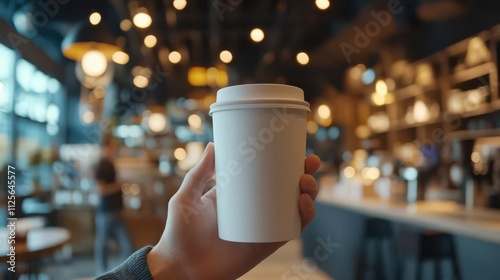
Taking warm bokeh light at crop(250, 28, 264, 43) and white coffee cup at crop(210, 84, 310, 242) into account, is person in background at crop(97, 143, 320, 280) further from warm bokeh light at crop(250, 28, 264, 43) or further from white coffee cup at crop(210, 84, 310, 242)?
warm bokeh light at crop(250, 28, 264, 43)

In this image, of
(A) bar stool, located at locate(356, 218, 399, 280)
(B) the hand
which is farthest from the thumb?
(A) bar stool, located at locate(356, 218, 399, 280)

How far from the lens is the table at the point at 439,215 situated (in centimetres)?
203

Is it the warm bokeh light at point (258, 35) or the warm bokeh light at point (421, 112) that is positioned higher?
the warm bokeh light at point (421, 112)

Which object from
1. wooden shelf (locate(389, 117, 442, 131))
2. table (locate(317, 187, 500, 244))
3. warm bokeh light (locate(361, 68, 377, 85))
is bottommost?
table (locate(317, 187, 500, 244))

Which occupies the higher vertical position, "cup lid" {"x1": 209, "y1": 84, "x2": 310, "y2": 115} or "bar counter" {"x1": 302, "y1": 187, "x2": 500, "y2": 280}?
"cup lid" {"x1": 209, "y1": 84, "x2": 310, "y2": 115}

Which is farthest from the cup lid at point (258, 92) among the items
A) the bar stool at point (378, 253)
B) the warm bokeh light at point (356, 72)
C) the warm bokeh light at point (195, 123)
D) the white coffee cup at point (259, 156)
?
the warm bokeh light at point (356, 72)

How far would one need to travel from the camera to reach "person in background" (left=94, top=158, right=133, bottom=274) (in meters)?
1.89

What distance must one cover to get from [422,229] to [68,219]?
2.09m

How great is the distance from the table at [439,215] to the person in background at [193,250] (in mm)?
1343

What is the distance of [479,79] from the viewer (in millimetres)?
4770

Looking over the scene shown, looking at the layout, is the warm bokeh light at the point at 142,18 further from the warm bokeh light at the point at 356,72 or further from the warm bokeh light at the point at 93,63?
the warm bokeh light at the point at 356,72

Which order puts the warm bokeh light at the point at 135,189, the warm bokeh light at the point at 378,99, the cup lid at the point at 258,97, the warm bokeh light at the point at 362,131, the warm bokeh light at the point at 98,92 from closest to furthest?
the cup lid at the point at 258,97 → the warm bokeh light at the point at 135,189 → the warm bokeh light at the point at 98,92 → the warm bokeh light at the point at 378,99 → the warm bokeh light at the point at 362,131

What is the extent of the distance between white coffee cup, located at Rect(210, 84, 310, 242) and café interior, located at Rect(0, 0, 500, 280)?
247 mm

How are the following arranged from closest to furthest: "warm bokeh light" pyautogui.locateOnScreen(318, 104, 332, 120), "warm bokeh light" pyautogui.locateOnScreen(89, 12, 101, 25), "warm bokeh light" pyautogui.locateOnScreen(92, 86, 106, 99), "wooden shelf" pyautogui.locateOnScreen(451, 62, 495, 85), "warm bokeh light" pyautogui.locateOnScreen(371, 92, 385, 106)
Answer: "warm bokeh light" pyautogui.locateOnScreen(89, 12, 101, 25) → "warm bokeh light" pyautogui.locateOnScreen(92, 86, 106, 99) → "wooden shelf" pyautogui.locateOnScreen(451, 62, 495, 85) → "warm bokeh light" pyautogui.locateOnScreen(371, 92, 385, 106) → "warm bokeh light" pyautogui.locateOnScreen(318, 104, 332, 120)
